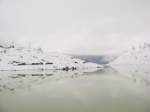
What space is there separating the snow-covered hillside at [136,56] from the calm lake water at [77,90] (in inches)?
4.2

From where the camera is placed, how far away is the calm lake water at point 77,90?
284 centimetres

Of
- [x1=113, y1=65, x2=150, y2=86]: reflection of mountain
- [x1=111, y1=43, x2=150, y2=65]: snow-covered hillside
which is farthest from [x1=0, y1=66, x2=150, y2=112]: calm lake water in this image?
[x1=111, y1=43, x2=150, y2=65]: snow-covered hillside

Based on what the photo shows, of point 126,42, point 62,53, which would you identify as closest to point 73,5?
point 62,53

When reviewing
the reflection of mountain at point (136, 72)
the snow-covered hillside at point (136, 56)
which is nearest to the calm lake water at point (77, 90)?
the reflection of mountain at point (136, 72)

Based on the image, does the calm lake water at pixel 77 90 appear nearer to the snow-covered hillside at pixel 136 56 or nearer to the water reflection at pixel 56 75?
the water reflection at pixel 56 75

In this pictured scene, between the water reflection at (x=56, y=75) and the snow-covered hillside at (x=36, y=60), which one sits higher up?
the snow-covered hillside at (x=36, y=60)

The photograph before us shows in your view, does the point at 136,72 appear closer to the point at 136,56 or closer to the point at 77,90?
the point at 136,56

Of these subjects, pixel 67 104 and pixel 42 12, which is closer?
pixel 67 104

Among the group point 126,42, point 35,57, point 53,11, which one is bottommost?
point 35,57

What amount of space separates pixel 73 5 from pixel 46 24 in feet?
1.74

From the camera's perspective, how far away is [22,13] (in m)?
3.43

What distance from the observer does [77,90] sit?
304cm

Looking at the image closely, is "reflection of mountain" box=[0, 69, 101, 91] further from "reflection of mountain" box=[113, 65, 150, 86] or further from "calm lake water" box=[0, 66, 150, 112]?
"reflection of mountain" box=[113, 65, 150, 86]

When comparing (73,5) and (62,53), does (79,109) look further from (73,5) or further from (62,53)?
(73,5)
